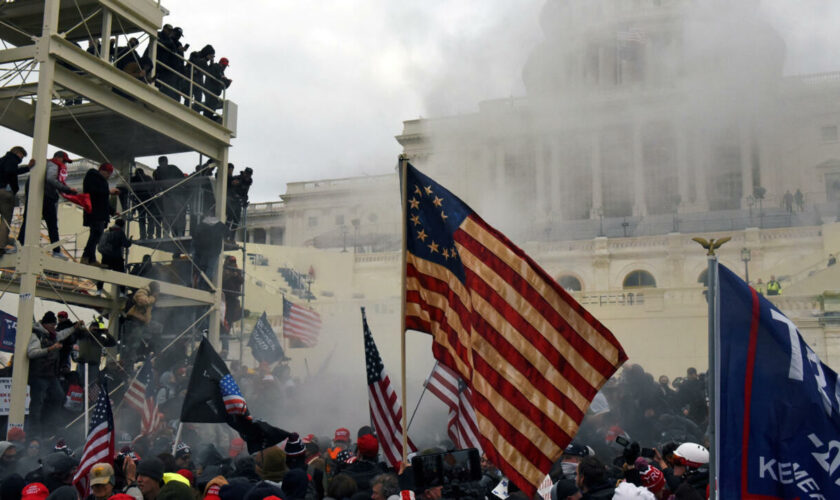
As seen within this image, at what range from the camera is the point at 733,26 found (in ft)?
146

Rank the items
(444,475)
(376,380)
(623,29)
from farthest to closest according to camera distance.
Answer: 1. (623,29)
2. (376,380)
3. (444,475)

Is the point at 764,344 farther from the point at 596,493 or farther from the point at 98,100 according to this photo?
the point at 98,100

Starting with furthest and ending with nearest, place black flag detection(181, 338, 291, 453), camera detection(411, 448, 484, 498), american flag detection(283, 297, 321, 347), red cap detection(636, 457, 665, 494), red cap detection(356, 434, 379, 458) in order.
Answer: american flag detection(283, 297, 321, 347) → black flag detection(181, 338, 291, 453) → red cap detection(356, 434, 379, 458) → red cap detection(636, 457, 665, 494) → camera detection(411, 448, 484, 498)

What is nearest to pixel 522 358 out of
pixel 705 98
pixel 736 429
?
pixel 736 429

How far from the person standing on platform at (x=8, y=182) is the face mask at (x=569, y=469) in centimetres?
768

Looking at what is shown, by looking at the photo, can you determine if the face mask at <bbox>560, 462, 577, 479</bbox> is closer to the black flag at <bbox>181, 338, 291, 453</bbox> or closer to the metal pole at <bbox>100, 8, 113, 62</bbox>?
the black flag at <bbox>181, 338, 291, 453</bbox>

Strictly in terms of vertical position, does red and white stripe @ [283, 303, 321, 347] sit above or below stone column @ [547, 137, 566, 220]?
below

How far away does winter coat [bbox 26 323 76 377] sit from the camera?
11578 mm

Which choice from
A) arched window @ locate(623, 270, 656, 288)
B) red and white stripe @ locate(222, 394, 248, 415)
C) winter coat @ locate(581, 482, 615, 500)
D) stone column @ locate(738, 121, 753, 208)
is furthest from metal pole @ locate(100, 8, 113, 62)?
stone column @ locate(738, 121, 753, 208)

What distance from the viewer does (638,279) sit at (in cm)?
5034

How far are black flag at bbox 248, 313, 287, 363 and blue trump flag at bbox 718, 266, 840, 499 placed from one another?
14797 millimetres

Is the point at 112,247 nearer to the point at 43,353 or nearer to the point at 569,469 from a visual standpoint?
the point at 43,353

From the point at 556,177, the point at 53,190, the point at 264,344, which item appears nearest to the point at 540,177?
the point at 556,177

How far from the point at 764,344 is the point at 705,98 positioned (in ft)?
153
